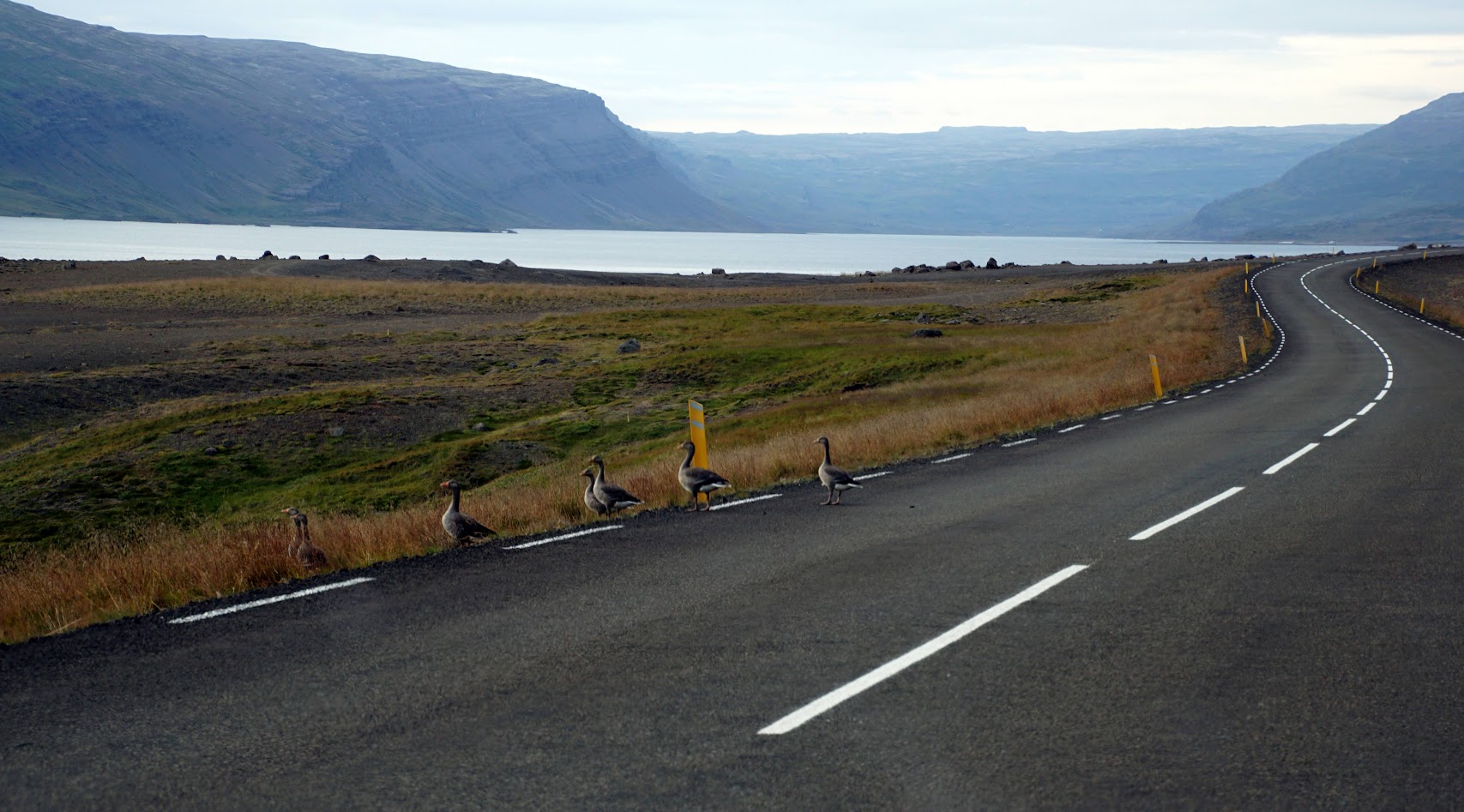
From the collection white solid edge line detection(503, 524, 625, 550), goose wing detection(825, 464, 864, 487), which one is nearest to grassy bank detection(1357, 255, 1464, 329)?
goose wing detection(825, 464, 864, 487)

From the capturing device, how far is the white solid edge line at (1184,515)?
11.7 meters

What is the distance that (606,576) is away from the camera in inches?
397

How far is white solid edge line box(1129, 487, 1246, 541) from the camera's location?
11727 millimetres

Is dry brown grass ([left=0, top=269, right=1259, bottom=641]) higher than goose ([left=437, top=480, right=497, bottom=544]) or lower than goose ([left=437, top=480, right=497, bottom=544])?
lower

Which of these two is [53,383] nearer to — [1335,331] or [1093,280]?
[1335,331]

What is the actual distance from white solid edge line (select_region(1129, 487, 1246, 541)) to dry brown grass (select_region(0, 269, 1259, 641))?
207 inches

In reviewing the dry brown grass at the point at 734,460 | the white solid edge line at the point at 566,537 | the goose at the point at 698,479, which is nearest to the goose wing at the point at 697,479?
the goose at the point at 698,479

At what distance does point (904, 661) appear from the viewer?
7340mm

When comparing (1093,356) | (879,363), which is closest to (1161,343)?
(1093,356)

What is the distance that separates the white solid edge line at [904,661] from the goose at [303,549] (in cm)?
571

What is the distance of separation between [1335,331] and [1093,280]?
1769 inches

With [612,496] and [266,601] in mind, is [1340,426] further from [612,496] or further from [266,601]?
[266,601]

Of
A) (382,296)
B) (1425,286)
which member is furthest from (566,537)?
(1425,286)

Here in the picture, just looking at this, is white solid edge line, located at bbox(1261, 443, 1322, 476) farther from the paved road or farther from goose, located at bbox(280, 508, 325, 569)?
goose, located at bbox(280, 508, 325, 569)
